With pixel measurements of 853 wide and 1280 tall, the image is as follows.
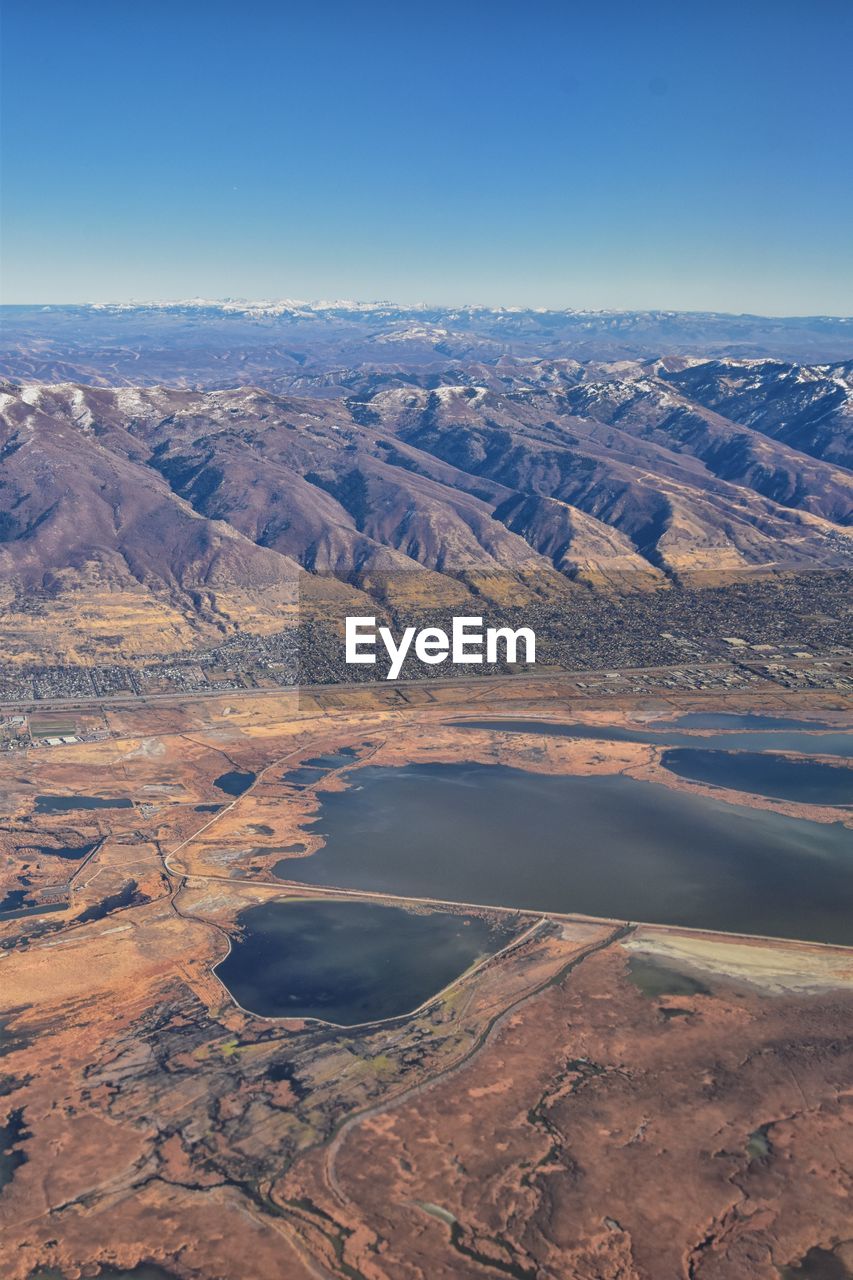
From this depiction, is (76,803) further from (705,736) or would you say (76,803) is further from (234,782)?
(705,736)

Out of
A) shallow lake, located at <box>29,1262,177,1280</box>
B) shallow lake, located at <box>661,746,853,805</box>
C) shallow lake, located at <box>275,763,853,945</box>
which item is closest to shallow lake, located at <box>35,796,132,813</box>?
shallow lake, located at <box>275,763,853,945</box>

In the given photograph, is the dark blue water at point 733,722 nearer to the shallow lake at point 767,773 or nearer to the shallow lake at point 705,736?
the shallow lake at point 705,736

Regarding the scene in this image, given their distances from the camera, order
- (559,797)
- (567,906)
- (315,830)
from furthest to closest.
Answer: (559,797), (315,830), (567,906)

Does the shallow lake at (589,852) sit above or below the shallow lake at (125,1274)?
below

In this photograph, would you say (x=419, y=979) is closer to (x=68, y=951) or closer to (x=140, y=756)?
(x=68, y=951)

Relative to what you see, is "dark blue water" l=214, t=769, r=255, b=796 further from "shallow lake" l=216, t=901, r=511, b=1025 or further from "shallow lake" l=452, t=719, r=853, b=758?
"shallow lake" l=452, t=719, r=853, b=758

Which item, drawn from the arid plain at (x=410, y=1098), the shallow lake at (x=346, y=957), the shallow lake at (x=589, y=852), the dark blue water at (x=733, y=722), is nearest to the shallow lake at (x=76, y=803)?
the arid plain at (x=410, y=1098)

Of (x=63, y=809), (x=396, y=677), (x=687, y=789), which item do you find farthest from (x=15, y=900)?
(x=396, y=677)
